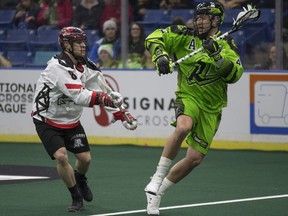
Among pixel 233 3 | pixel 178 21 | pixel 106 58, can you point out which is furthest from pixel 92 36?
pixel 233 3

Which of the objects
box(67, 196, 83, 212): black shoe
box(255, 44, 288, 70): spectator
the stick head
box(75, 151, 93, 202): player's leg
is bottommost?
box(67, 196, 83, 212): black shoe

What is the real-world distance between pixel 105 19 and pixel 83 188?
20.5 feet

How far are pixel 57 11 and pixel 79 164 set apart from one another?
682 centimetres

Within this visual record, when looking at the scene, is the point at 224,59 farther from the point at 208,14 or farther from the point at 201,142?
the point at 201,142

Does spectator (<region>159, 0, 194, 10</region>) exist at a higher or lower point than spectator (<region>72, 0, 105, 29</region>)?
higher

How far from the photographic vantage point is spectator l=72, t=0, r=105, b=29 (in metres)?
15.6

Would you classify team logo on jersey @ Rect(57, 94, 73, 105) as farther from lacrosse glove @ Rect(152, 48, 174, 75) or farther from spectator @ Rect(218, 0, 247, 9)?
spectator @ Rect(218, 0, 247, 9)

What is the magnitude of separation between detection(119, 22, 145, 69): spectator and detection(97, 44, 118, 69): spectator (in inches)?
6.2

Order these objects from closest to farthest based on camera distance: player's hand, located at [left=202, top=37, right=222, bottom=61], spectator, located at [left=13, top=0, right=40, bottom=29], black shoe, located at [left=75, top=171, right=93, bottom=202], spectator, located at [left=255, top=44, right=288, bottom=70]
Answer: player's hand, located at [left=202, top=37, right=222, bottom=61], black shoe, located at [left=75, top=171, right=93, bottom=202], spectator, located at [left=255, top=44, right=288, bottom=70], spectator, located at [left=13, top=0, right=40, bottom=29]

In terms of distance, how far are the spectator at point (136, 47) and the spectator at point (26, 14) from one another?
5.87 ft

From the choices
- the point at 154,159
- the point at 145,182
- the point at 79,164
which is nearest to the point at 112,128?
the point at 154,159

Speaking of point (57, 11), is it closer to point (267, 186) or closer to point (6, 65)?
point (6, 65)

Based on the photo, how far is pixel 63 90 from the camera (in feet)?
29.6

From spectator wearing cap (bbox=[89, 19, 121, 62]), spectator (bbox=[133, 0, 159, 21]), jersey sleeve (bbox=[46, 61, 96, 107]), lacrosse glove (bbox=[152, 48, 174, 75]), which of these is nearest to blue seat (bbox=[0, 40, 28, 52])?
spectator wearing cap (bbox=[89, 19, 121, 62])
